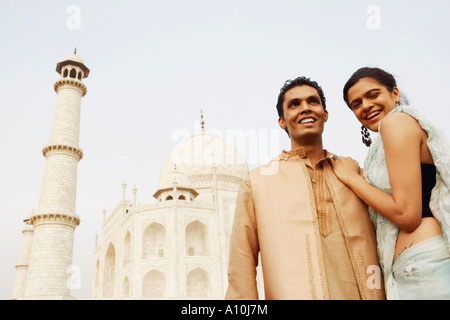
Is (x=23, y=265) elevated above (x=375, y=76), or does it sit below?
above

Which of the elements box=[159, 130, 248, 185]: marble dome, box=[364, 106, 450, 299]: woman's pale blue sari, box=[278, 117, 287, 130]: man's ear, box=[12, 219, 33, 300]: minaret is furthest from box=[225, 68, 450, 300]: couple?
box=[12, 219, 33, 300]: minaret

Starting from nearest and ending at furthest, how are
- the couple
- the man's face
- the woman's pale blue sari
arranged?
the woman's pale blue sari → the couple → the man's face

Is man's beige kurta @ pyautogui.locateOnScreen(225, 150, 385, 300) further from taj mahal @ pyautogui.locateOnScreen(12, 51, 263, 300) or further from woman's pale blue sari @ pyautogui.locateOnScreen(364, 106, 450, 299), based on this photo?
taj mahal @ pyautogui.locateOnScreen(12, 51, 263, 300)

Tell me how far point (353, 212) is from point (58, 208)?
42.8 feet

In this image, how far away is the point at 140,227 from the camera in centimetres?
1973

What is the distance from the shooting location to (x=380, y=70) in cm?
211

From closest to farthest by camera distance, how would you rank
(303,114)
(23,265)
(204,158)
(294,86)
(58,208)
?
(303,114), (294,86), (58,208), (23,265), (204,158)

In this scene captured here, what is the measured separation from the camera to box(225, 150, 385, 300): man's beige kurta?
174 centimetres

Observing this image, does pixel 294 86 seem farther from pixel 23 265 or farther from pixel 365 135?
pixel 23 265

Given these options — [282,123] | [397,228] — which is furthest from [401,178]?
[282,123]

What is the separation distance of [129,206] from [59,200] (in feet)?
28.6

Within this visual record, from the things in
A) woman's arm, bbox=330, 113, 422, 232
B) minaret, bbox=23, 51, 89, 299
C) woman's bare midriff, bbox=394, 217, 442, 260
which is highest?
minaret, bbox=23, 51, 89, 299
